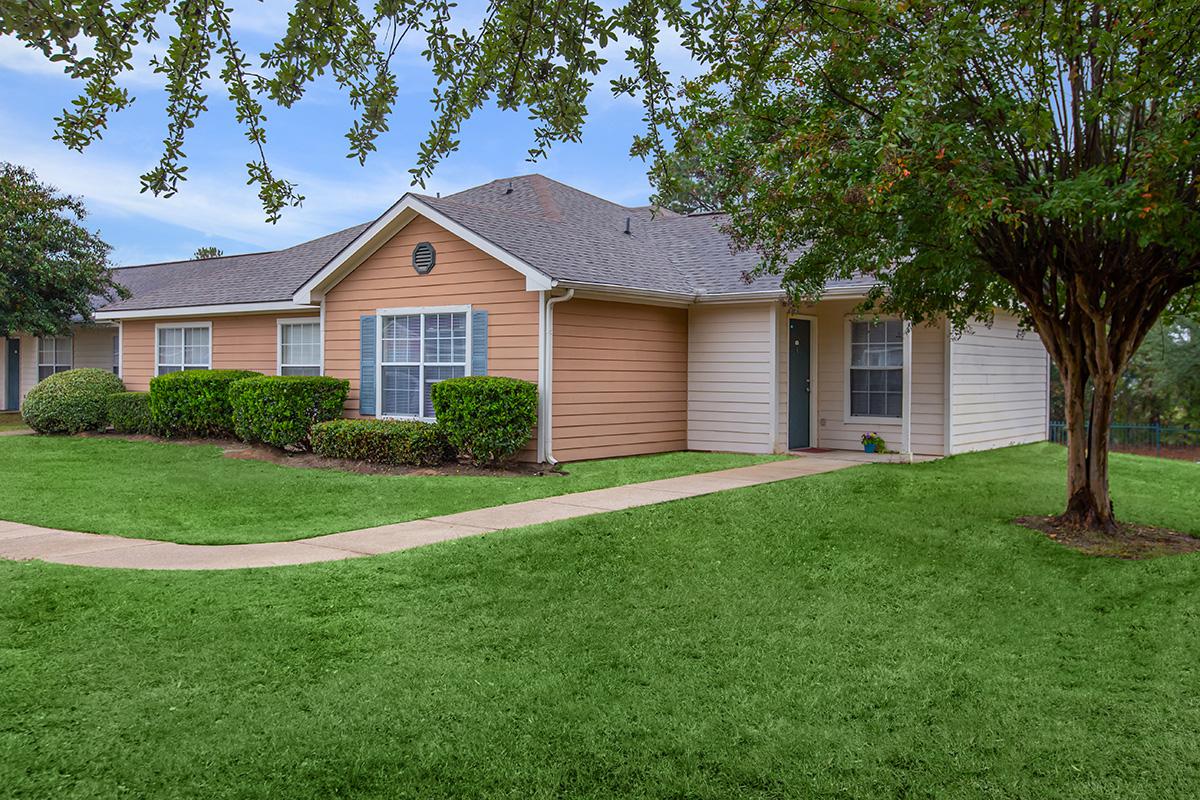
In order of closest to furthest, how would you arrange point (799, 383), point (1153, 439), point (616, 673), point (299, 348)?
point (616, 673) → point (799, 383) → point (299, 348) → point (1153, 439)

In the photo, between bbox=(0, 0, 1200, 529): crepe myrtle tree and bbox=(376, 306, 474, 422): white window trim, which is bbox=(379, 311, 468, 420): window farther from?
bbox=(0, 0, 1200, 529): crepe myrtle tree

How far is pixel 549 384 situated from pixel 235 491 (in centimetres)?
429

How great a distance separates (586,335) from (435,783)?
1019 centimetres

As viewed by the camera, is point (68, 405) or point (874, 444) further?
point (68, 405)

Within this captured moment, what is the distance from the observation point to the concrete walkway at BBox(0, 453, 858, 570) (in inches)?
270

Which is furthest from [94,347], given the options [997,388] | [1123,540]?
[1123,540]

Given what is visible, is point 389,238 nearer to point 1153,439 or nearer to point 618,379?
point 618,379

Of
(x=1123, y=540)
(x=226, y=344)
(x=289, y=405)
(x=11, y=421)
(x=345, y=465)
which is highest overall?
(x=226, y=344)

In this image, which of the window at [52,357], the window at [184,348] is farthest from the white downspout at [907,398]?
the window at [52,357]

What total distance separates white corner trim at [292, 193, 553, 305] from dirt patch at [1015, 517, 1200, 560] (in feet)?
22.0

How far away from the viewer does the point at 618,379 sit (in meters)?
14.0

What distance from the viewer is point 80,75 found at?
359 cm

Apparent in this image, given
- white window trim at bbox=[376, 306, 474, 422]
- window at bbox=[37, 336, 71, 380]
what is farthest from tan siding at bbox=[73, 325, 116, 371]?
white window trim at bbox=[376, 306, 474, 422]

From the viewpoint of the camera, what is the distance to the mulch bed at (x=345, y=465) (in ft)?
40.4
